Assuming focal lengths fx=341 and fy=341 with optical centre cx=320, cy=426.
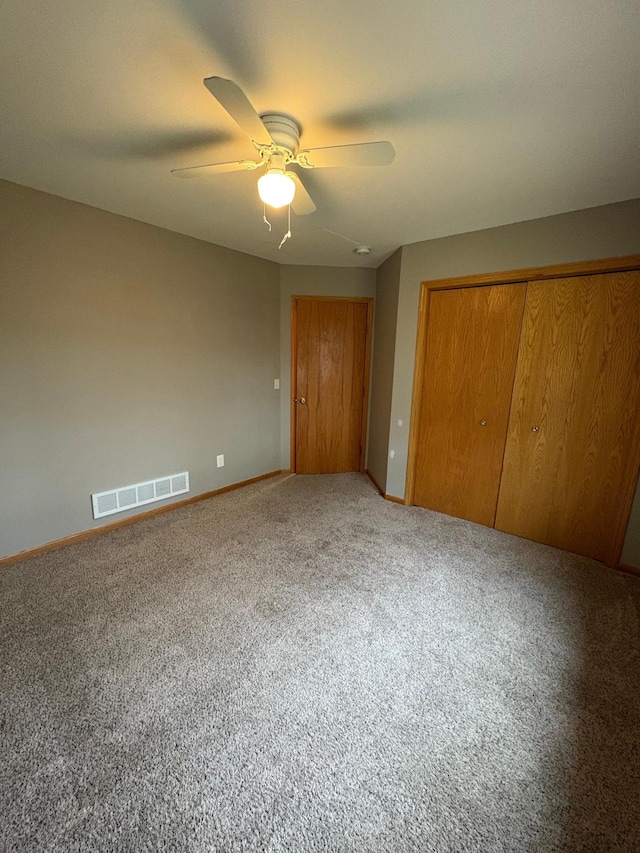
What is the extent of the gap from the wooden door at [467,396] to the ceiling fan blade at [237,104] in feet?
6.93

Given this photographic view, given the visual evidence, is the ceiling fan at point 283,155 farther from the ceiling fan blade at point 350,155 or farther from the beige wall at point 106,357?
the beige wall at point 106,357

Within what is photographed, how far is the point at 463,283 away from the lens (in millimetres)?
2871

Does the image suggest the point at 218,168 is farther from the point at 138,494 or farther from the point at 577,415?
the point at 577,415

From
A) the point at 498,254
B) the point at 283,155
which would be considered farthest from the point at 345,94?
the point at 498,254

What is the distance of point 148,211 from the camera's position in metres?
2.54

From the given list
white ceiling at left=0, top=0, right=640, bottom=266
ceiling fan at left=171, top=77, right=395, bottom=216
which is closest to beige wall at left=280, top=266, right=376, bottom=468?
white ceiling at left=0, top=0, right=640, bottom=266

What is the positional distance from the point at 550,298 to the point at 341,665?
280 cm

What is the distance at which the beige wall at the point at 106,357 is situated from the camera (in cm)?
227

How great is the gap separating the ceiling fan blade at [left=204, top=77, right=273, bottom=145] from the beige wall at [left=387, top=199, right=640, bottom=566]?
1.98 meters

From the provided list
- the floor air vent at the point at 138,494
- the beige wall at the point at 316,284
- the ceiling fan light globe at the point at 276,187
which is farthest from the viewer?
the beige wall at the point at 316,284

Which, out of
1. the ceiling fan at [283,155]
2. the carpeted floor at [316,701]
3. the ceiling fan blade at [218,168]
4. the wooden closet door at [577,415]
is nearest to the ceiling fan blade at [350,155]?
the ceiling fan at [283,155]

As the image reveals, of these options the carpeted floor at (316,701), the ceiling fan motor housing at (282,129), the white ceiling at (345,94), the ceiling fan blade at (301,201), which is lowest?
the carpeted floor at (316,701)

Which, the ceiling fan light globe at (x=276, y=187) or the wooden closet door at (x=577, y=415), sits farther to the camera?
the wooden closet door at (x=577, y=415)

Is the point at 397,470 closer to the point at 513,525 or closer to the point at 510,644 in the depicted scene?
the point at 513,525
